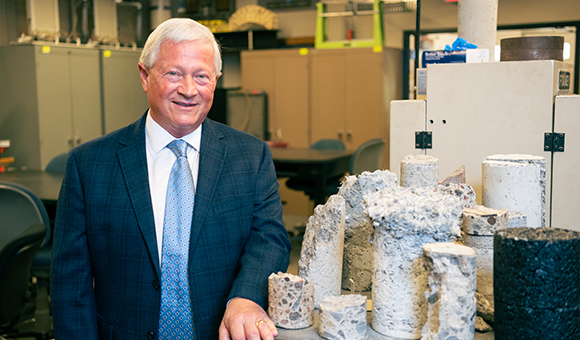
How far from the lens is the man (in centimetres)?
133

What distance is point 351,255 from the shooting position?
51.3 inches

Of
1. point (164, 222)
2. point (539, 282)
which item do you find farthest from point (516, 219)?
point (164, 222)

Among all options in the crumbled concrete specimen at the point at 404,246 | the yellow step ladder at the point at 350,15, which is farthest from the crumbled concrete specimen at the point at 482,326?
the yellow step ladder at the point at 350,15

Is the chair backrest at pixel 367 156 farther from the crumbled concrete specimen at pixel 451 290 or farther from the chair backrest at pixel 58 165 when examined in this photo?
the crumbled concrete specimen at pixel 451 290

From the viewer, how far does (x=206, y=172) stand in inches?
54.7

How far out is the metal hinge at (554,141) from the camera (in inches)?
66.3

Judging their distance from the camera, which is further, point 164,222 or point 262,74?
point 262,74

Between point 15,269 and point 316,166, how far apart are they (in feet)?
9.19

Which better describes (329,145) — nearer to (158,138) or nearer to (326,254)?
(158,138)

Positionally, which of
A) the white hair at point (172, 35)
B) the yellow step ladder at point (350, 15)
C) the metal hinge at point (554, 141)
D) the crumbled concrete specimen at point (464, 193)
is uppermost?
the yellow step ladder at point (350, 15)

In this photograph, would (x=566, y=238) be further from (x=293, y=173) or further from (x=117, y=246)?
(x=293, y=173)

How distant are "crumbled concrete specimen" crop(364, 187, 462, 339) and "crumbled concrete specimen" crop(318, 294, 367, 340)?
0.05 metres

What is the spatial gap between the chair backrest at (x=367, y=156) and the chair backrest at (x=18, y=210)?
2518 millimetres

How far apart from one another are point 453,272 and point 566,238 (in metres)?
0.18
